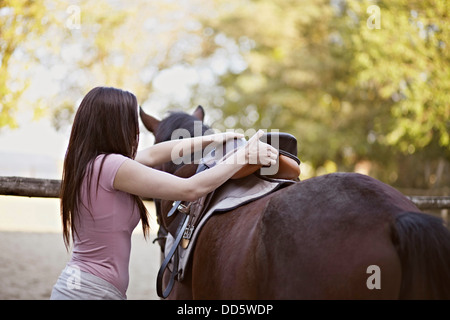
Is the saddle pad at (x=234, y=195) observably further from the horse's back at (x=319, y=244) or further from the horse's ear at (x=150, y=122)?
the horse's ear at (x=150, y=122)

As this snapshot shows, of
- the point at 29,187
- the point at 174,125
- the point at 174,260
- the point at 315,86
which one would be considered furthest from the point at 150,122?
the point at 315,86

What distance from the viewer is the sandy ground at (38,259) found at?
5.53 meters

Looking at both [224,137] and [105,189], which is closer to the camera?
[105,189]

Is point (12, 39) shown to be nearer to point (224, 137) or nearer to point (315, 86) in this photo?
point (224, 137)

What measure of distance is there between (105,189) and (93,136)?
231mm

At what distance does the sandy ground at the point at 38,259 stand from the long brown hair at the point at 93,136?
68.4 inches

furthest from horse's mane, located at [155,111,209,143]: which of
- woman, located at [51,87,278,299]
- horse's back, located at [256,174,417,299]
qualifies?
horse's back, located at [256,174,417,299]

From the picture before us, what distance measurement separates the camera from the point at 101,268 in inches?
69.9

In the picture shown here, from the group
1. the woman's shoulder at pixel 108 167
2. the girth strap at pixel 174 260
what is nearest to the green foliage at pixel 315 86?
the girth strap at pixel 174 260

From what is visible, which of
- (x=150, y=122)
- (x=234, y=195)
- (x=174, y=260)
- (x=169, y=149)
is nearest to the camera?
(x=234, y=195)

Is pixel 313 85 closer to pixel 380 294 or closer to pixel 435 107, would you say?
pixel 435 107

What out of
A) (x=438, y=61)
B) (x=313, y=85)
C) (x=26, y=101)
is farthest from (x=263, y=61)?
(x=26, y=101)

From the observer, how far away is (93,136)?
183cm
